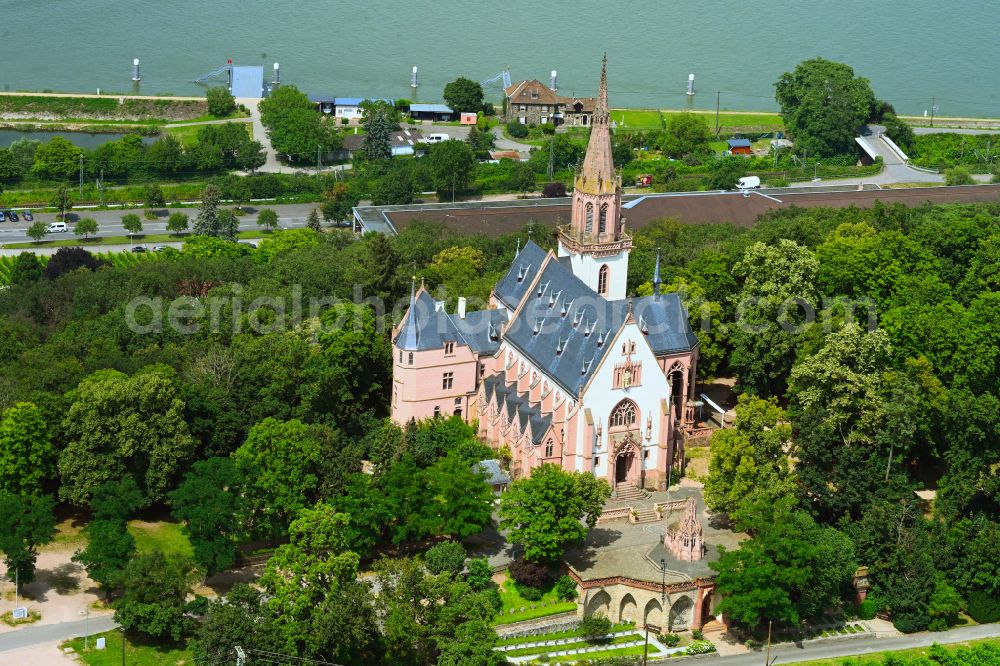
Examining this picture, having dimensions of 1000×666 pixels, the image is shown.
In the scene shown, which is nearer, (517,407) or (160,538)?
(160,538)

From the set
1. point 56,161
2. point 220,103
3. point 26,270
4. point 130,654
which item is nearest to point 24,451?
point 130,654

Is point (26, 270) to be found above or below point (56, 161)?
below

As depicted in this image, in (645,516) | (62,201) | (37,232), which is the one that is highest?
(62,201)

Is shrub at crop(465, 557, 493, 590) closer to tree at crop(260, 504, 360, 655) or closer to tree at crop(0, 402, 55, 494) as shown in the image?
tree at crop(260, 504, 360, 655)

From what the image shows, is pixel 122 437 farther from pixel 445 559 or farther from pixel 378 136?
pixel 378 136

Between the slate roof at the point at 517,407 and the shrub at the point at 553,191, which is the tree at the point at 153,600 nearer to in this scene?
the slate roof at the point at 517,407

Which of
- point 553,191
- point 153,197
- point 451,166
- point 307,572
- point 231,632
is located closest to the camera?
point 231,632

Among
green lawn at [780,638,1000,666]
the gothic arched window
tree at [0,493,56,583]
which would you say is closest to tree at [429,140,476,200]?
the gothic arched window
